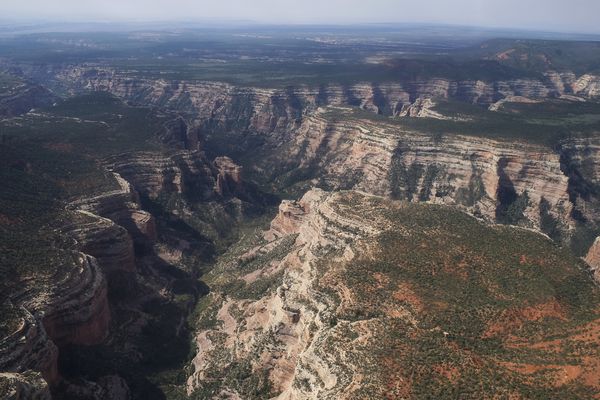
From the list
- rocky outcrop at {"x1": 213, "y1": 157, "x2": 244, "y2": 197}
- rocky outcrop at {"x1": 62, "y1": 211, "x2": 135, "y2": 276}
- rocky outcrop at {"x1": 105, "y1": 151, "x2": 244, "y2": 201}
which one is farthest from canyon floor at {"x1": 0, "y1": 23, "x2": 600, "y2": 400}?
rocky outcrop at {"x1": 213, "y1": 157, "x2": 244, "y2": 197}

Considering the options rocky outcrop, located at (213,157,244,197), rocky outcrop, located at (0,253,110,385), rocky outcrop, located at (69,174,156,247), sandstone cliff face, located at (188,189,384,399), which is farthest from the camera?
rocky outcrop, located at (213,157,244,197)

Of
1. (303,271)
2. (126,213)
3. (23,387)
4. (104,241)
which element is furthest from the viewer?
(126,213)

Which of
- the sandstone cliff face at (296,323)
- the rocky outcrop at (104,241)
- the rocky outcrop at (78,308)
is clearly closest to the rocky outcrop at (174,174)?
the rocky outcrop at (104,241)

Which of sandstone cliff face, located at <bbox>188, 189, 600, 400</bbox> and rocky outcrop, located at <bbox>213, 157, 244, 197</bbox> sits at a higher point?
sandstone cliff face, located at <bbox>188, 189, 600, 400</bbox>

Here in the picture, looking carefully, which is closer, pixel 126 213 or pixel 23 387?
pixel 23 387

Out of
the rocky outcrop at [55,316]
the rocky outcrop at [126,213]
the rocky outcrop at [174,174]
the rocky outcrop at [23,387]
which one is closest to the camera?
the rocky outcrop at [23,387]

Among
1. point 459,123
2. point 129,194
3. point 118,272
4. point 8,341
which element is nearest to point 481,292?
point 8,341

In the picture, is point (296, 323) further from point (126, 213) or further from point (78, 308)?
point (126, 213)

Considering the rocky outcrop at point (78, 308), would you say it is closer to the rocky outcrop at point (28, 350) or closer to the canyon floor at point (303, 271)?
the canyon floor at point (303, 271)

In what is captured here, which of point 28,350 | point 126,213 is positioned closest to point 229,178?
point 126,213

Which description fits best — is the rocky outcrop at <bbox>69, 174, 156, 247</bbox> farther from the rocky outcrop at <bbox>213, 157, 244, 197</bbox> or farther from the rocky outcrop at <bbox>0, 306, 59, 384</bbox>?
the rocky outcrop at <bbox>0, 306, 59, 384</bbox>

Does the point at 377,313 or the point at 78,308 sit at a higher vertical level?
the point at 377,313

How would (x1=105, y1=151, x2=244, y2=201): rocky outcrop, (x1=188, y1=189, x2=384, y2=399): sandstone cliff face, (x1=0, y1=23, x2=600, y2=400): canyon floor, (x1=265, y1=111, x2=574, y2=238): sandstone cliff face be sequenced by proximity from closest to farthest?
1. (x1=0, y1=23, x2=600, y2=400): canyon floor
2. (x1=188, y1=189, x2=384, y2=399): sandstone cliff face
3. (x1=105, y1=151, x2=244, y2=201): rocky outcrop
4. (x1=265, y1=111, x2=574, y2=238): sandstone cliff face
